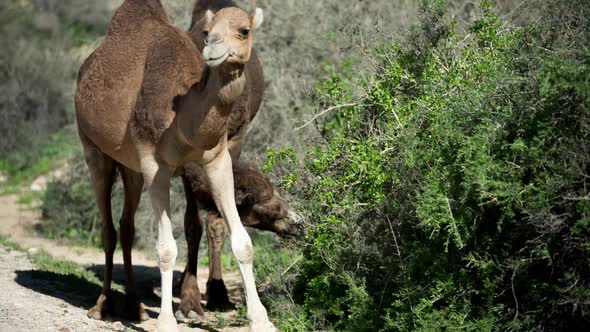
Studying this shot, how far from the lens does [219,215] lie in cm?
910

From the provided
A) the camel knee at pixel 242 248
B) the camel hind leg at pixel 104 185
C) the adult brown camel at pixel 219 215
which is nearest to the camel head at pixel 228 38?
the camel knee at pixel 242 248

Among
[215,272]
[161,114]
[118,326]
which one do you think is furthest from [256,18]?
[215,272]

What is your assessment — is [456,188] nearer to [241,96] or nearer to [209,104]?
[209,104]

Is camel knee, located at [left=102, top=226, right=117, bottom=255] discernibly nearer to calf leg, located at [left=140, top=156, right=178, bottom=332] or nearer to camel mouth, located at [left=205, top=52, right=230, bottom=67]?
calf leg, located at [left=140, top=156, right=178, bottom=332]

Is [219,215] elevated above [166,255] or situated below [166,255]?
below

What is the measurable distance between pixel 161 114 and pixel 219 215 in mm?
2282

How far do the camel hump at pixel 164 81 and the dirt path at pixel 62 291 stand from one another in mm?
1657

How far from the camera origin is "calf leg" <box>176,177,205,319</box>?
8.57 metres

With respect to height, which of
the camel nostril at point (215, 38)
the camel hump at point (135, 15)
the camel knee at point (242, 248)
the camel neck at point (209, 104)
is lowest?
the camel knee at point (242, 248)

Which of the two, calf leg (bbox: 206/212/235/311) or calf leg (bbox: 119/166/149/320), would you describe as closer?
calf leg (bbox: 119/166/149/320)

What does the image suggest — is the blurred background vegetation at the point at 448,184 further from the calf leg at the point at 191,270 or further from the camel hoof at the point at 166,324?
the camel hoof at the point at 166,324

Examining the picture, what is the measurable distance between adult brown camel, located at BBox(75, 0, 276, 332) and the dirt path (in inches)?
19.8

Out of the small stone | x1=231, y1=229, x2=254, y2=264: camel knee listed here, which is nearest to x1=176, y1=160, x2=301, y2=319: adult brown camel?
the small stone

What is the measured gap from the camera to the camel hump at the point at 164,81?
7047mm
